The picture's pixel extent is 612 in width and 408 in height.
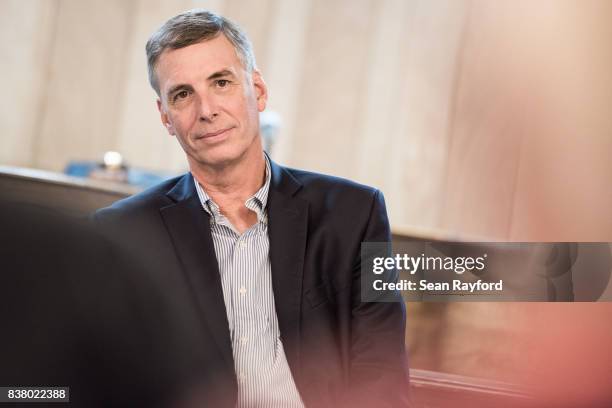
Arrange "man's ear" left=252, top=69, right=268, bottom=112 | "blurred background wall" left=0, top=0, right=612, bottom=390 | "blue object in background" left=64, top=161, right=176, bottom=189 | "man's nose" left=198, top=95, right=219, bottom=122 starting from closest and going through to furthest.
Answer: "man's nose" left=198, top=95, right=219, bottom=122, "man's ear" left=252, top=69, right=268, bottom=112, "blue object in background" left=64, top=161, right=176, bottom=189, "blurred background wall" left=0, top=0, right=612, bottom=390

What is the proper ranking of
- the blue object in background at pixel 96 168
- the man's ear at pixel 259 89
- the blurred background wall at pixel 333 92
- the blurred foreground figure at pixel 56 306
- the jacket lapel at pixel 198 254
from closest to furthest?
the blurred foreground figure at pixel 56 306 → the jacket lapel at pixel 198 254 → the man's ear at pixel 259 89 → the blue object in background at pixel 96 168 → the blurred background wall at pixel 333 92

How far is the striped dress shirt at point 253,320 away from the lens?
4.36ft

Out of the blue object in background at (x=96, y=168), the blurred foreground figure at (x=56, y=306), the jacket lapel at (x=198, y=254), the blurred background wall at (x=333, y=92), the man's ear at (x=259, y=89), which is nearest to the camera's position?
the blurred foreground figure at (x=56, y=306)

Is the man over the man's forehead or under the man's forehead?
under

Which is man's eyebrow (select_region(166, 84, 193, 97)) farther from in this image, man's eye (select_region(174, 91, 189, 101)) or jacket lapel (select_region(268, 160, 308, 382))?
jacket lapel (select_region(268, 160, 308, 382))

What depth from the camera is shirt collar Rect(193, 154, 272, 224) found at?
4.77ft

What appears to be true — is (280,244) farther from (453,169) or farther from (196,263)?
(453,169)

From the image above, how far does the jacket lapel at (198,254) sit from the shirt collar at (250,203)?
0.02 m

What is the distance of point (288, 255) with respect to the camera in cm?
139

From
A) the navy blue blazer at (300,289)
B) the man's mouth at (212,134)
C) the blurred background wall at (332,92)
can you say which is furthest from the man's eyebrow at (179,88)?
the blurred background wall at (332,92)

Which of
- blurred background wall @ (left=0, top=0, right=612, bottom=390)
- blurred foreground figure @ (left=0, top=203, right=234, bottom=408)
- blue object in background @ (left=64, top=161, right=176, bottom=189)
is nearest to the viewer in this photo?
blurred foreground figure @ (left=0, top=203, right=234, bottom=408)

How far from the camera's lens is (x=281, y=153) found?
19.8 feet

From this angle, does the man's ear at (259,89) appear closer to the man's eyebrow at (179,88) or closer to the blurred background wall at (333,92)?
the man's eyebrow at (179,88)

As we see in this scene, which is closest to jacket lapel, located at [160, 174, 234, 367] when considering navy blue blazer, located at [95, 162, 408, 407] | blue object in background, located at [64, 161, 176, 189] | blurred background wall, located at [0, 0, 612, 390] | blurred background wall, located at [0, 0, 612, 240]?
navy blue blazer, located at [95, 162, 408, 407]
